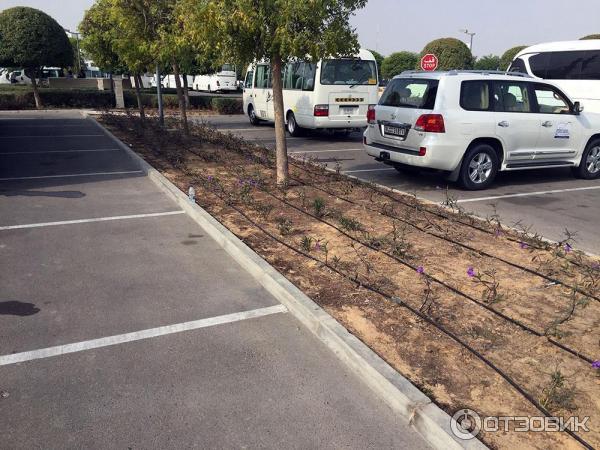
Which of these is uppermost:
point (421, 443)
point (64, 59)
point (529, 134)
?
point (64, 59)

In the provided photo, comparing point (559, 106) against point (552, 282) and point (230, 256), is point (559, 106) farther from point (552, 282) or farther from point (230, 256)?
point (230, 256)

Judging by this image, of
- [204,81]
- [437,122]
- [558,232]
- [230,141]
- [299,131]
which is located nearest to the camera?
[558,232]

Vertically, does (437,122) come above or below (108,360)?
above

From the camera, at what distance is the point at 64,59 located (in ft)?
79.5

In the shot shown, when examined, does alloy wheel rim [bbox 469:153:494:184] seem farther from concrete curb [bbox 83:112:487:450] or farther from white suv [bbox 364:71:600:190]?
concrete curb [bbox 83:112:487:450]

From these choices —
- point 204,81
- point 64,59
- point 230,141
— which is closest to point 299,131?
point 230,141

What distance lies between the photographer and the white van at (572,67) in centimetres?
1184

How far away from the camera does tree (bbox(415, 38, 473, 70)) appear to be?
1213 inches

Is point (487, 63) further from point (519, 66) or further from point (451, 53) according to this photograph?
point (519, 66)

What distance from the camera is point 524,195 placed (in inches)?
321

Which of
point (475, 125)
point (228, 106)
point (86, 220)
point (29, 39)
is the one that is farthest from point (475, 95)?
point (29, 39)

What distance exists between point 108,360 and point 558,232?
5460 millimetres

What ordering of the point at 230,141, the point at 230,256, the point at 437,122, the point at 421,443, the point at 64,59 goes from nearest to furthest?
1. the point at 421,443
2. the point at 230,256
3. the point at 437,122
4. the point at 230,141
5. the point at 64,59

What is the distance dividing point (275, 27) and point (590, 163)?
265 inches
